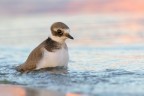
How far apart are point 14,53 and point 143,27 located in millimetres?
3614

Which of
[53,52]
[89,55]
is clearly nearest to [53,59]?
[53,52]

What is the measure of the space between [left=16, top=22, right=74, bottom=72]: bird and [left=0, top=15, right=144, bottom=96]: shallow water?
0.14m

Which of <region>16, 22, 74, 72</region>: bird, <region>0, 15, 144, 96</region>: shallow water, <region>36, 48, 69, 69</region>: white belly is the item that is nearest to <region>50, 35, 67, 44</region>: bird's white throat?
<region>16, 22, 74, 72</region>: bird

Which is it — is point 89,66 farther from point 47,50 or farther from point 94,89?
point 94,89

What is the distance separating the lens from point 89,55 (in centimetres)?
1159

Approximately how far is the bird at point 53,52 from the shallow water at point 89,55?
0.14 meters

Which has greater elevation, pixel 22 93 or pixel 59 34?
pixel 59 34

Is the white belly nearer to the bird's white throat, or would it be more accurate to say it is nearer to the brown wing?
the brown wing

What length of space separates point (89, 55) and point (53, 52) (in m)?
2.15

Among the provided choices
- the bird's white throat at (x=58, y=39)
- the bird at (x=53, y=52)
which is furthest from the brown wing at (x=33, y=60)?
the bird's white throat at (x=58, y=39)

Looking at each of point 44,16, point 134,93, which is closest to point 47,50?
point 134,93

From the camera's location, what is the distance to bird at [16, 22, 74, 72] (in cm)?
949

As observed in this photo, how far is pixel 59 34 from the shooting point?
973cm

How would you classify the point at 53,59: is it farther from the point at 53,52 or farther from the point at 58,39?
the point at 58,39
